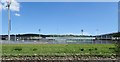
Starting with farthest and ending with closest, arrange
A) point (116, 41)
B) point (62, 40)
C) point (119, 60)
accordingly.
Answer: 1. point (62, 40)
2. point (119, 60)
3. point (116, 41)

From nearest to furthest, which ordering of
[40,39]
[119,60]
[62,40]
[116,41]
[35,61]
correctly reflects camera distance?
1. [116,41]
2. [119,60]
3. [35,61]
4. [62,40]
5. [40,39]

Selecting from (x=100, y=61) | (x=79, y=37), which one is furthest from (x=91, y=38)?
(x=100, y=61)

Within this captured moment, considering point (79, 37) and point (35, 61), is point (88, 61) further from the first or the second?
point (79, 37)

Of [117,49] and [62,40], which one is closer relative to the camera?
[117,49]

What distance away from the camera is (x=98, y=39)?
55438mm

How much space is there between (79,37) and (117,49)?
46.1m

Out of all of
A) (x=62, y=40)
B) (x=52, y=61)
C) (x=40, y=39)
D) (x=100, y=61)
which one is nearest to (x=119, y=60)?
(x=100, y=61)

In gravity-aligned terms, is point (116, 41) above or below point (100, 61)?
above

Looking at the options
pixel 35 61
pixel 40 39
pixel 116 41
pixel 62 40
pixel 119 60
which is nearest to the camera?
pixel 116 41

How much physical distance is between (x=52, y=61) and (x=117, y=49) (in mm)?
2507

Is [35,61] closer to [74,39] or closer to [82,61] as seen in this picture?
[82,61]

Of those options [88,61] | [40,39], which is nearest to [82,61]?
[88,61]

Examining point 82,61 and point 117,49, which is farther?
point 82,61

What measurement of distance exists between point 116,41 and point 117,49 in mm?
227
